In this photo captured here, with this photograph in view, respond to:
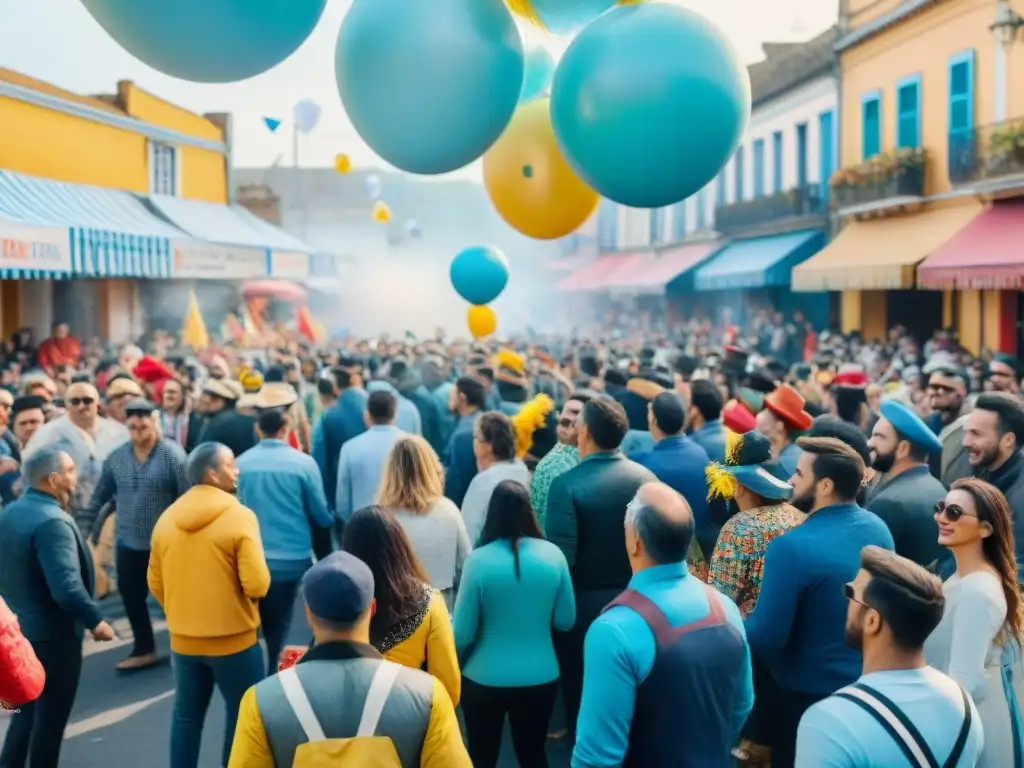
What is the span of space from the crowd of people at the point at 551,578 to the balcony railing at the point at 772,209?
1585 centimetres

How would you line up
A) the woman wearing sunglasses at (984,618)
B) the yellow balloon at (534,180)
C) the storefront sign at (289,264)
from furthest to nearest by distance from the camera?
the storefront sign at (289,264) → the yellow balloon at (534,180) → the woman wearing sunglasses at (984,618)

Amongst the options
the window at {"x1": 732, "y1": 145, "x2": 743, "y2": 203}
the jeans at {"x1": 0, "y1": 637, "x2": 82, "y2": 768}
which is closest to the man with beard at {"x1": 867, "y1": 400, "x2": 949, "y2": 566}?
the jeans at {"x1": 0, "y1": 637, "x2": 82, "y2": 768}

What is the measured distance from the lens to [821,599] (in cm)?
351

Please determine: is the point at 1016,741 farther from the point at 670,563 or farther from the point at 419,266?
the point at 419,266

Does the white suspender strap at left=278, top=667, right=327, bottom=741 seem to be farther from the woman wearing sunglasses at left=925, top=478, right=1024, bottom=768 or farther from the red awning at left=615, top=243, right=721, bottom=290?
the red awning at left=615, top=243, right=721, bottom=290

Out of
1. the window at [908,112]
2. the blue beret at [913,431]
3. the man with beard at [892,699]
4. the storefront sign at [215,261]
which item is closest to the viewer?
the man with beard at [892,699]

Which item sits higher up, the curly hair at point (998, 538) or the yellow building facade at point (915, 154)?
the yellow building facade at point (915, 154)

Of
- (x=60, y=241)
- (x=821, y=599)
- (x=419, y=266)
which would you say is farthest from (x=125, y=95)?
(x=419, y=266)

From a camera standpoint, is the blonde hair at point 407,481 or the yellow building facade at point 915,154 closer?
the blonde hair at point 407,481

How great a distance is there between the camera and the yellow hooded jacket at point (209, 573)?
14.7 feet

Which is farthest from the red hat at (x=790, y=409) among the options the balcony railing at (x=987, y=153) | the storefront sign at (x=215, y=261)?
the storefront sign at (x=215, y=261)

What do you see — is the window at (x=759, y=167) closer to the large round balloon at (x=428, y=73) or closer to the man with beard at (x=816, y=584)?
the man with beard at (x=816, y=584)

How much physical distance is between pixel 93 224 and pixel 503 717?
12.3 metres

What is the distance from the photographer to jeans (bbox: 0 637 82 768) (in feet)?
→ 14.9
